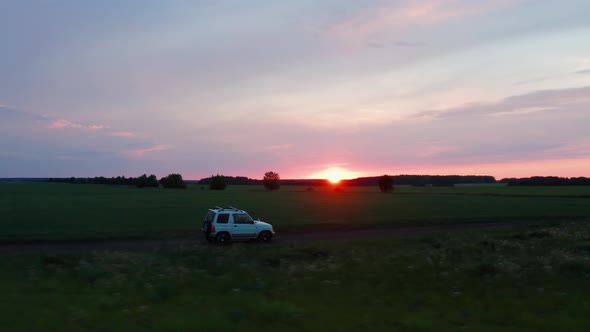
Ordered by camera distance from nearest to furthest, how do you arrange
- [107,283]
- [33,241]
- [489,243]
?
[107,283], [489,243], [33,241]

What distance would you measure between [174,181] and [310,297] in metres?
161

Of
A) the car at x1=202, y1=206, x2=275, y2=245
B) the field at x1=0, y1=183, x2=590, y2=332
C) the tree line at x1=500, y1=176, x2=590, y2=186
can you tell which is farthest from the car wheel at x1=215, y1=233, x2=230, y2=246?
the tree line at x1=500, y1=176, x2=590, y2=186

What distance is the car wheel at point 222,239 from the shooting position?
3172 centimetres

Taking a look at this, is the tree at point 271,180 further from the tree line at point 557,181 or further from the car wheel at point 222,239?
the car wheel at point 222,239

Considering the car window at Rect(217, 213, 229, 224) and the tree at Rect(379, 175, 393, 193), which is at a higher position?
the tree at Rect(379, 175, 393, 193)

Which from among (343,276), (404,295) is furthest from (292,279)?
(404,295)

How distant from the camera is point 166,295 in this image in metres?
10.1

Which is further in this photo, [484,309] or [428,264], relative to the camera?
[428,264]

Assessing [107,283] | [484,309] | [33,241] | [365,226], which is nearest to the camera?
[484,309]

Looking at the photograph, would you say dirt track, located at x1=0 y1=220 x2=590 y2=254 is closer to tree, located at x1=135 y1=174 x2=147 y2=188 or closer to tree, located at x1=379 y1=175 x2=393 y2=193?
tree, located at x1=379 y1=175 x2=393 y2=193

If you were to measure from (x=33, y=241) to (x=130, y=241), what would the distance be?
6.09 metres

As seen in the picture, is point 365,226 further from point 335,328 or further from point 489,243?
point 335,328

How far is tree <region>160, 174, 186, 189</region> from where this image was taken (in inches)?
6570

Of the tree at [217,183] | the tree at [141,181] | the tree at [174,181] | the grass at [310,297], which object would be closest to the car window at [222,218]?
the grass at [310,297]
